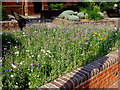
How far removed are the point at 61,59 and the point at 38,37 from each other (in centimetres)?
216

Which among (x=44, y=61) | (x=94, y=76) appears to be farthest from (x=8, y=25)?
(x=94, y=76)

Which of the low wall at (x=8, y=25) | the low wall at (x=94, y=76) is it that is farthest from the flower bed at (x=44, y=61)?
the low wall at (x=8, y=25)

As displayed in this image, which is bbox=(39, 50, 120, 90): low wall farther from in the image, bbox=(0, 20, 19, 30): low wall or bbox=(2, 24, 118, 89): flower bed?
bbox=(0, 20, 19, 30): low wall

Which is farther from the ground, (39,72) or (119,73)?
(39,72)

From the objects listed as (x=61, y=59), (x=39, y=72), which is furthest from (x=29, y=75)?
(x=61, y=59)

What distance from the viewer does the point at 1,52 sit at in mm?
4930

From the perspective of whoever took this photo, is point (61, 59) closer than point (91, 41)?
Yes

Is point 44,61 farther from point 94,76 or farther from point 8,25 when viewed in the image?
point 8,25

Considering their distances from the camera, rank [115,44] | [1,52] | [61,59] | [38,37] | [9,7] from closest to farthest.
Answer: [61,59] → [1,52] → [115,44] → [38,37] → [9,7]

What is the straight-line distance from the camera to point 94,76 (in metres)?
3.77

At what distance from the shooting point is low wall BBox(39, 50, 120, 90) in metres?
3.25

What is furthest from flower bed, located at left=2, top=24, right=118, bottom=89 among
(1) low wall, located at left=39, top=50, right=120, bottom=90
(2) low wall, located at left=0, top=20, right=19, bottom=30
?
(2) low wall, located at left=0, top=20, right=19, bottom=30

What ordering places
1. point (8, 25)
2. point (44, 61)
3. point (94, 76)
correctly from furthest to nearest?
point (8, 25), point (44, 61), point (94, 76)

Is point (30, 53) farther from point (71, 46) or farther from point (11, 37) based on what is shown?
point (11, 37)
